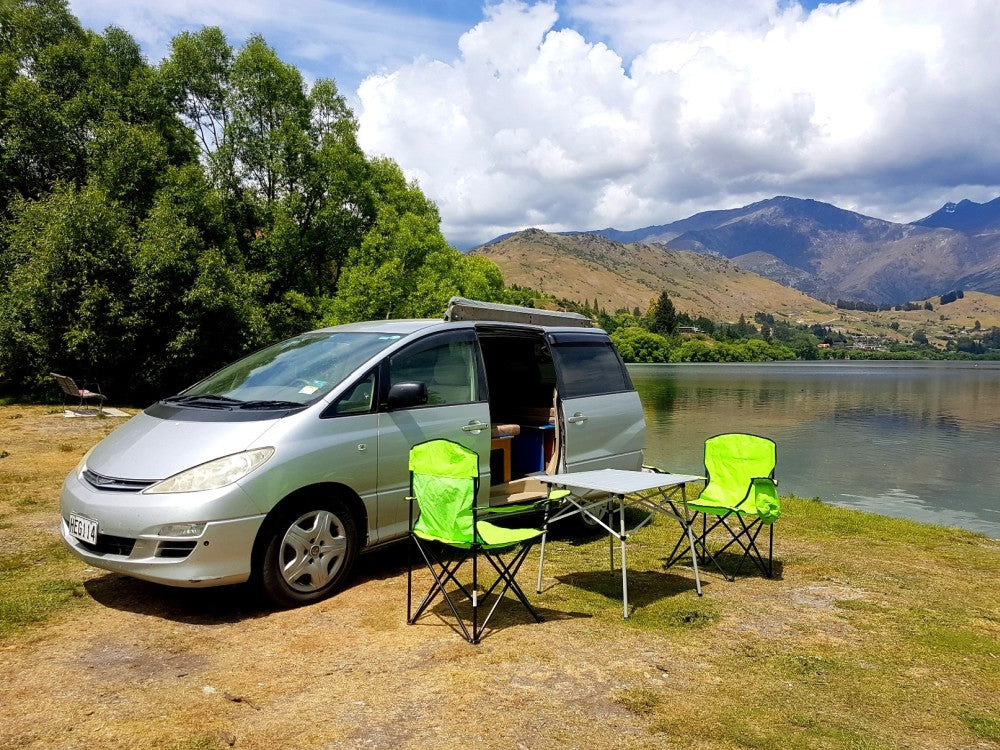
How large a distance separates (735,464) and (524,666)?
349 cm

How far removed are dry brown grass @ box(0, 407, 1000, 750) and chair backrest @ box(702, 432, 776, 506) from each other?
0.80m

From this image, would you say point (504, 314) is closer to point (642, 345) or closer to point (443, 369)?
point (443, 369)

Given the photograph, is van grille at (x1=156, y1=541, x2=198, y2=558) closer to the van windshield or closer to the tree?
the van windshield

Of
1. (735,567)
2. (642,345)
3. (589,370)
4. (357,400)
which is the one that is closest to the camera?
(357,400)

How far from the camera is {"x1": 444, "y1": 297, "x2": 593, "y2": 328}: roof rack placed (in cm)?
688

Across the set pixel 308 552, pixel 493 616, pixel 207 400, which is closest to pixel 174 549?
pixel 308 552

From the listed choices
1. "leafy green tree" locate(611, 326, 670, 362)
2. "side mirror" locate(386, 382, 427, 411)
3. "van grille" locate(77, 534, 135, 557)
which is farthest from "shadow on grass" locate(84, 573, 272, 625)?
"leafy green tree" locate(611, 326, 670, 362)

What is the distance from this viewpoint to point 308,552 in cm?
519

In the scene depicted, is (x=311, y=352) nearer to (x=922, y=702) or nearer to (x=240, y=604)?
(x=240, y=604)

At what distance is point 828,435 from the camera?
32062 millimetres

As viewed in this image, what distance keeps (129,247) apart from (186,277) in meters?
2.08

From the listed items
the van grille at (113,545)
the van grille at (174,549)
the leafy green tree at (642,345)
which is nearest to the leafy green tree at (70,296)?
the van grille at (113,545)

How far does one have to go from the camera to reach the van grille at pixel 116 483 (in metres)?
4.81

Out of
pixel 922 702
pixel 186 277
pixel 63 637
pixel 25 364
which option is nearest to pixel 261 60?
pixel 186 277
